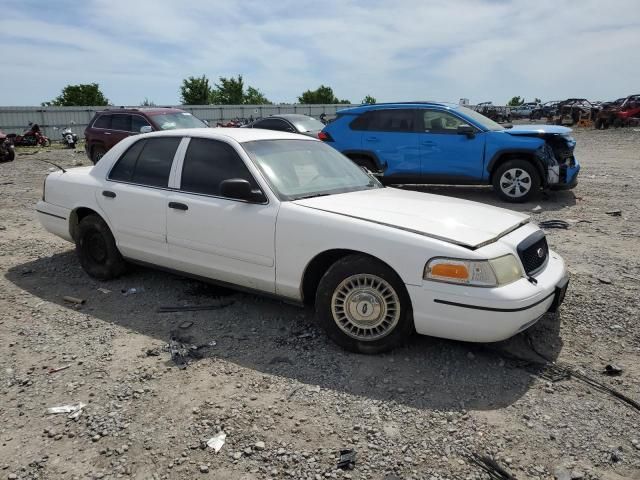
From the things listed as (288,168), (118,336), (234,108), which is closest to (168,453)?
(118,336)

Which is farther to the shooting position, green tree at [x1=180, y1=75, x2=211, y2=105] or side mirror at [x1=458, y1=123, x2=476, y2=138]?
green tree at [x1=180, y1=75, x2=211, y2=105]

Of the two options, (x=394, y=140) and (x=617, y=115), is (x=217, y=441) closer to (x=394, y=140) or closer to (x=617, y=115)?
(x=394, y=140)

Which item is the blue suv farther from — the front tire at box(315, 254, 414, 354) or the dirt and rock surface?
the front tire at box(315, 254, 414, 354)

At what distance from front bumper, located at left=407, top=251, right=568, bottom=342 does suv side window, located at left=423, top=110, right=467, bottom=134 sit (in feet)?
20.1

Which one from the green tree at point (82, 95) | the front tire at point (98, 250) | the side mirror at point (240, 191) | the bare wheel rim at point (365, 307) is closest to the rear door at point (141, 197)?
the front tire at point (98, 250)

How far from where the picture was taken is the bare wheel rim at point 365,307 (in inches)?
136

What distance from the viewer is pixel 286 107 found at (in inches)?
1529

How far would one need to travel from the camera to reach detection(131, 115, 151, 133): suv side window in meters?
12.6

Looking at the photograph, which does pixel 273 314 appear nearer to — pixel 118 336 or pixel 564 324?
pixel 118 336

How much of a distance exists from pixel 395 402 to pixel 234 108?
33.8 metres

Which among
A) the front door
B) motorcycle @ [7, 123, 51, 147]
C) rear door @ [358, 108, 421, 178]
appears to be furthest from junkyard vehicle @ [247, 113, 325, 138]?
motorcycle @ [7, 123, 51, 147]

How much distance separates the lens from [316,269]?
379 centimetres

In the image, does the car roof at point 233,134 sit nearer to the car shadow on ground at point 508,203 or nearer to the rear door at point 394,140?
the rear door at point 394,140

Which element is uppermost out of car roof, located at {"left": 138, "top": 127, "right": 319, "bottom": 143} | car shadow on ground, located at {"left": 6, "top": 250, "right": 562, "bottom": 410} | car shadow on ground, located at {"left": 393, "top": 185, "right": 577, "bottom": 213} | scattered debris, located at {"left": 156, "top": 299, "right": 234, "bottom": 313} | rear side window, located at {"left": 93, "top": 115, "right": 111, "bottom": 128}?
rear side window, located at {"left": 93, "top": 115, "right": 111, "bottom": 128}
